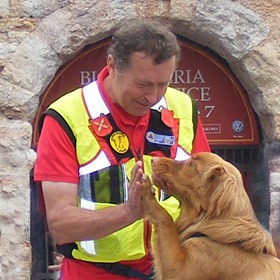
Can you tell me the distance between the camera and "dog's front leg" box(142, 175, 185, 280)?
12.4ft

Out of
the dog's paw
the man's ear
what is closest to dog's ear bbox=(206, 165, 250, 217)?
the dog's paw

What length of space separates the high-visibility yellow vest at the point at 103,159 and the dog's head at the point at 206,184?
0.34 feet

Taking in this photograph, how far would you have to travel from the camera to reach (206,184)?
4.00 m

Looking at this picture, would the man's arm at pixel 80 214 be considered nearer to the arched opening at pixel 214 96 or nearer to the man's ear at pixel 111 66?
the man's ear at pixel 111 66

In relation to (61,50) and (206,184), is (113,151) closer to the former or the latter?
(206,184)

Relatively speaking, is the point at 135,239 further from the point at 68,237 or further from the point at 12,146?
the point at 12,146

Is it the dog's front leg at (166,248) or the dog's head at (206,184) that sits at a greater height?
the dog's head at (206,184)

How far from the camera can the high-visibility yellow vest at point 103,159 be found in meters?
3.74

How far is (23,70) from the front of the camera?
21.7 feet

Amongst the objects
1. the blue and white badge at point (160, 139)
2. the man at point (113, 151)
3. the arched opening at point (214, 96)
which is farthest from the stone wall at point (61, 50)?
the blue and white badge at point (160, 139)

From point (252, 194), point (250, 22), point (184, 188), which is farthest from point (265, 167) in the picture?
point (184, 188)

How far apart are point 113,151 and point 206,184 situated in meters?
0.44

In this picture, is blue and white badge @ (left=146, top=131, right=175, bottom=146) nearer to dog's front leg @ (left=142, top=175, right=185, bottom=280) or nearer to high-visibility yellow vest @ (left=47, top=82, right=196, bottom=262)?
high-visibility yellow vest @ (left=47, top=82, right=196, bottom=262)

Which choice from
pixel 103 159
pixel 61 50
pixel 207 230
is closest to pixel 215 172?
pixel 207 230
